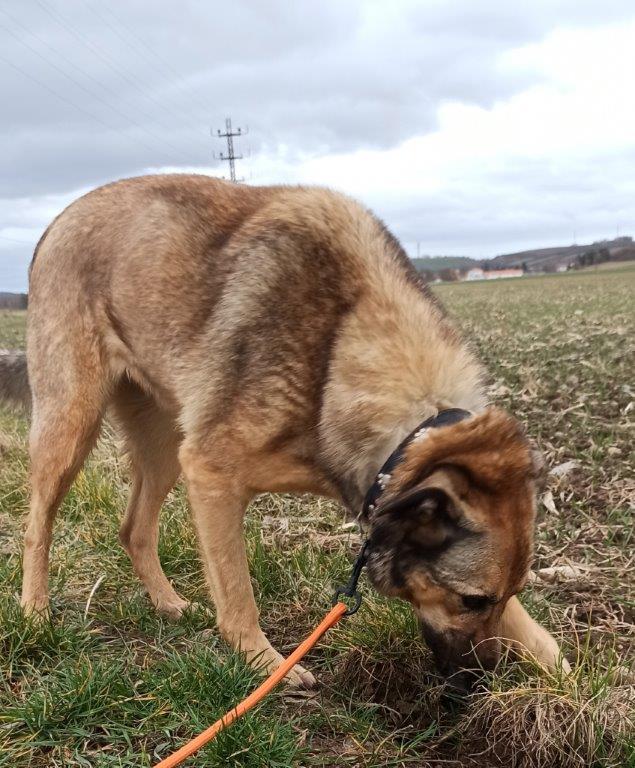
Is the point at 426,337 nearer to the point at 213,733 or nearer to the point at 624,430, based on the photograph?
the point at 213,733

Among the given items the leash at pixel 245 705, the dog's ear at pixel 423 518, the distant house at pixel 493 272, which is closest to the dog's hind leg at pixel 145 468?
the leash at pixel 245 705

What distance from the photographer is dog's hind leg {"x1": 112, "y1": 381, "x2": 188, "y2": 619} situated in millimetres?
3957

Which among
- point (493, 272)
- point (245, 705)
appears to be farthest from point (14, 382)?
point (493, 272)

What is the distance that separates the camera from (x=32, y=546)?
12.0 feet

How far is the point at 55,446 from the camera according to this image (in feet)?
12.1

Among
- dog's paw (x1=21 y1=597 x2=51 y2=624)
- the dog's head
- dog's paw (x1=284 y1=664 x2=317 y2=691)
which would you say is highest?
the dog's head

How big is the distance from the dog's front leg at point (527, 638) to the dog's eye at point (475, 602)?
28 centimetres

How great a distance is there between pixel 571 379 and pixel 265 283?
17.4 ft

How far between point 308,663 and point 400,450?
1278 mm

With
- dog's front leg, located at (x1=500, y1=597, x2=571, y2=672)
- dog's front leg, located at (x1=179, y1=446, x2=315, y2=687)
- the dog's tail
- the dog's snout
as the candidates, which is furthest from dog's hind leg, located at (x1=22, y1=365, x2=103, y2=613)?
dog's front leg, located at (x1=500, y1=597, x2=571, y2=672)

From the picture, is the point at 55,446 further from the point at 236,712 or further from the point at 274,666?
the point at 236,712

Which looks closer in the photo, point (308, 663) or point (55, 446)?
point (308, 663)

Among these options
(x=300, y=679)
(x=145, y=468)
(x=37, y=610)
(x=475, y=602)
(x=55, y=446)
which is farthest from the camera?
(x=145, y=468)

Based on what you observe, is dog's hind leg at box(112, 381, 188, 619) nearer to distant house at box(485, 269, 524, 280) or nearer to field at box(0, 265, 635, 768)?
field at box(0, 265, 635, 768)
